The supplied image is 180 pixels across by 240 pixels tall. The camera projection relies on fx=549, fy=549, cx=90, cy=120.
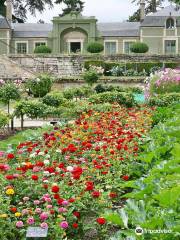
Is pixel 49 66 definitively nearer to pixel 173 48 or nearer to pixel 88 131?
pixel 173 48

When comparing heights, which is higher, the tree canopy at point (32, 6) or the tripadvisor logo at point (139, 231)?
the tree canopy at point (32, 6)

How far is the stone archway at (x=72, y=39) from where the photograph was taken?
144ft

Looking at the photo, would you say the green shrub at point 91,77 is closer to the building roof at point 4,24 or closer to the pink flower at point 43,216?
the building roof at point 4,24

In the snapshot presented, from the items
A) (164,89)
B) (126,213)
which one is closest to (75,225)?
(126,213)

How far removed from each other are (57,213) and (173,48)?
4005 centimetres

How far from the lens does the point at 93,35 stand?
1718 inches

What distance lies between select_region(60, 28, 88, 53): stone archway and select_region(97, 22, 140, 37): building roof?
67.1 inches

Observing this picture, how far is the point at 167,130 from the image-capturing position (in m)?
7.27

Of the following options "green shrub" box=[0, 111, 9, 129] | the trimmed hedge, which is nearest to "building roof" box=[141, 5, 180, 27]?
the trimmed hedge

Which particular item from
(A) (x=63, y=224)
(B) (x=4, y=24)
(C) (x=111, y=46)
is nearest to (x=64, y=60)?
(C) (x=111, y=46)

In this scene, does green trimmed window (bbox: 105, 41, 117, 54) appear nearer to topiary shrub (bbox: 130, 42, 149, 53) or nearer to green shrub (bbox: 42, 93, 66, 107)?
topiary shrub (bbox: 130, 42, 149, 53)

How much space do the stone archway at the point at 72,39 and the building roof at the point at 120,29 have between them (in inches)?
67.1

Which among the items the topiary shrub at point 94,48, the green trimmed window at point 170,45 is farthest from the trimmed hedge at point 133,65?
the green trimmed window at point 170,45

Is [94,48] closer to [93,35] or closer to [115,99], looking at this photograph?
[93,35]
